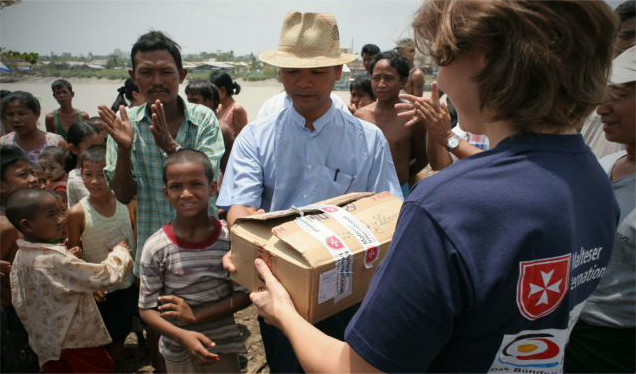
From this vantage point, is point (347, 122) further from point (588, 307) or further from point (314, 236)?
point (588, 307)

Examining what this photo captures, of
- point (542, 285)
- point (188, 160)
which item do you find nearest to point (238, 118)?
point (188, 160)

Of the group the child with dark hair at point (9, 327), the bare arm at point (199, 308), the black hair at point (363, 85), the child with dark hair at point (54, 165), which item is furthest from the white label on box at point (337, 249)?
the black hair at point (363, 85)

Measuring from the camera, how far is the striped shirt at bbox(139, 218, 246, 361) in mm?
2219

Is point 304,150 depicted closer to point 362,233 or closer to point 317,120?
point 317,120

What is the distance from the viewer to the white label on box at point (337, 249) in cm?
140

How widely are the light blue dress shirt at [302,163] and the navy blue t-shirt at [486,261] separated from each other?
48.6 inches

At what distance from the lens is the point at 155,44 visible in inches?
111

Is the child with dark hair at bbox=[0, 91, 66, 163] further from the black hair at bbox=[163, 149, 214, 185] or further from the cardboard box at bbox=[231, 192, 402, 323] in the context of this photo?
the cardboard box at bbox=[231, 192, 402, 323]

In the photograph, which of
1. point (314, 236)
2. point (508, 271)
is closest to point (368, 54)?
point (314, 236)

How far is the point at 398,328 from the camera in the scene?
0.87 metres

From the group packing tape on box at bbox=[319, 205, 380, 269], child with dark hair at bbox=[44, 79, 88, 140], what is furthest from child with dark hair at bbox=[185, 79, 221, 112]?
packing tape on box at bbox=[319, 205, 380, 269]

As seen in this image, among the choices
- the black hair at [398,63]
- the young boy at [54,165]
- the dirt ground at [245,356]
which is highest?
Answer: the black hair at [398,63]

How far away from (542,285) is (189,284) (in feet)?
5.81

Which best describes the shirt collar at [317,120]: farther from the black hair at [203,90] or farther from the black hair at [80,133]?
the black hair at [203,90]
